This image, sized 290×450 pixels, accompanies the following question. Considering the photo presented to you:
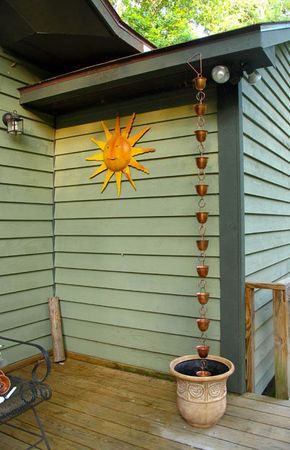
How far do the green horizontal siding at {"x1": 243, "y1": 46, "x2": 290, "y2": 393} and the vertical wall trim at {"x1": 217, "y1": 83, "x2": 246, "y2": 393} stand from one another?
170mm

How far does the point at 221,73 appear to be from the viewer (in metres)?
2.38

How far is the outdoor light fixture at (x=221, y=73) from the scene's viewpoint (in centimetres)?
238

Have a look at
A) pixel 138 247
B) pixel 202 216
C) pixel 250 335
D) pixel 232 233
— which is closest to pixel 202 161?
pixel 202 216

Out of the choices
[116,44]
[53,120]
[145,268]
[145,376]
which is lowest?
[145,376]

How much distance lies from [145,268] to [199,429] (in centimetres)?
127

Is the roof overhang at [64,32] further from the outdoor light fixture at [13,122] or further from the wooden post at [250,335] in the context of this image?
the wooden post at [250,335]

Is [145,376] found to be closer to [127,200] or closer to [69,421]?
[69,421]

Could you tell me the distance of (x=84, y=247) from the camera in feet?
11.2

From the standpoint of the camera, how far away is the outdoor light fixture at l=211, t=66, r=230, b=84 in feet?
7.81

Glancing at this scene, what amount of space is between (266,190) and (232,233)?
0.91m

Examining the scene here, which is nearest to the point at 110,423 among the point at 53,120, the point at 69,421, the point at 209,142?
the point at 69,421

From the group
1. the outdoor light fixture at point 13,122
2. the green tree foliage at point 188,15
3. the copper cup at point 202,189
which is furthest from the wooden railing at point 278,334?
the green tree foliage at point 188,15

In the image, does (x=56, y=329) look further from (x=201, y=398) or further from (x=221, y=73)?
(x=221, y=73)

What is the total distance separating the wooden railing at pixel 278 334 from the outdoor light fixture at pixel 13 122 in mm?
2269
